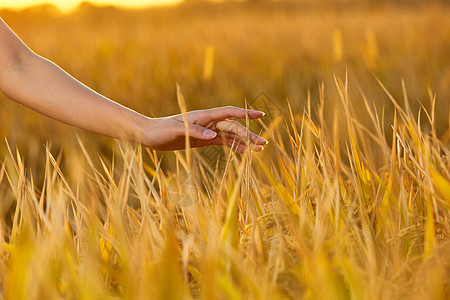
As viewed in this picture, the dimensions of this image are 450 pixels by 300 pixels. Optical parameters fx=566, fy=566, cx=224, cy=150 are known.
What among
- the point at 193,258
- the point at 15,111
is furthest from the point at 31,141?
the point at 193,258

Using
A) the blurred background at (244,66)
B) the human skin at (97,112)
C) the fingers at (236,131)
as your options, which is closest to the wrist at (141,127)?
the human skin at (97,112)

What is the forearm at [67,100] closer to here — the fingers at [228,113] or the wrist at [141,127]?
the wrist at [141,127]

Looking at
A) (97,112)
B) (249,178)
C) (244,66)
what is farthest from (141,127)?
(244,66)

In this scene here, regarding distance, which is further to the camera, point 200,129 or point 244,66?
point 244,66

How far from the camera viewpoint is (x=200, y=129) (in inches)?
34.6

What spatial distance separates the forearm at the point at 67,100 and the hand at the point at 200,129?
0.03 metres

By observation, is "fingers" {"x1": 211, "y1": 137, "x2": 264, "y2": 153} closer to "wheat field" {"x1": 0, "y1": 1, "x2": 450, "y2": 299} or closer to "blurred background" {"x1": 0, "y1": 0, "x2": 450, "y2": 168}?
"wheat field" {"x1": 0, "y1": 1, "x2": 450, "y2": 299}

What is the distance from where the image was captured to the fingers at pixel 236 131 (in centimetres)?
90

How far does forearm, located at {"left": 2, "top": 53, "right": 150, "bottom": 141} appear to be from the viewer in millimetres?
942

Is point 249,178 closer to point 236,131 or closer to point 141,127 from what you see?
point 236,131

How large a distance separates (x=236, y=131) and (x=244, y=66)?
2804mm

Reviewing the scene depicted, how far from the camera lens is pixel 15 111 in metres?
2.63

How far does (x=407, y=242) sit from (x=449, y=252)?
0.47ft

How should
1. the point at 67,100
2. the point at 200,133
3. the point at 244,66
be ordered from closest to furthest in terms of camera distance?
1. the point at 200,133
2. the point at 67,100
3. the point at 244,66
